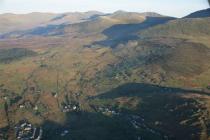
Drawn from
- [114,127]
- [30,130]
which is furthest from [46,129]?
[114,127]

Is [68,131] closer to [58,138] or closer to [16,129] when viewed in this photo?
[58,138]

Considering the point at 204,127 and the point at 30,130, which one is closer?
the point at 204,127

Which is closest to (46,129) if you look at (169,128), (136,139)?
(136,139)

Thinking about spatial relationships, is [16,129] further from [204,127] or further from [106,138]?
[204,127]

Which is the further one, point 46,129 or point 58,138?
point 46,129

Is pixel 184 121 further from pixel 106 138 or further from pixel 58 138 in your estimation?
pixel 58 138

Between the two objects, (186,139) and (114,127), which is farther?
(114,127)

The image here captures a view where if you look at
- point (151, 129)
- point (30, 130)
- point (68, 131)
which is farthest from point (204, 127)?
point (30, 130)
